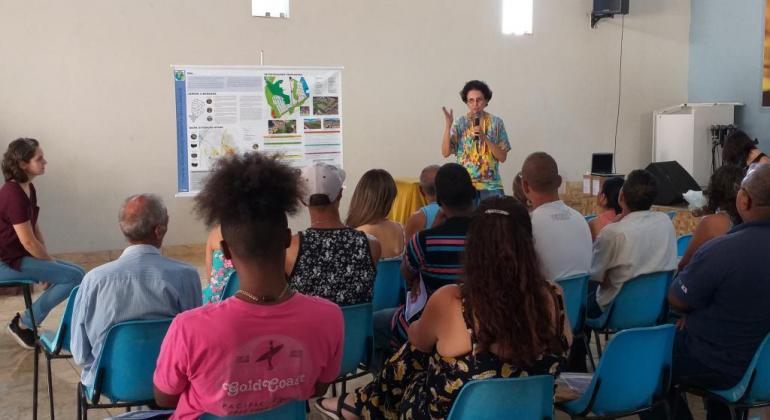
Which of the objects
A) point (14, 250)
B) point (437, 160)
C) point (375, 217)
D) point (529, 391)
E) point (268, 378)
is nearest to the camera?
point (268, 378)

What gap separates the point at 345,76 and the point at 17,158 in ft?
13.2

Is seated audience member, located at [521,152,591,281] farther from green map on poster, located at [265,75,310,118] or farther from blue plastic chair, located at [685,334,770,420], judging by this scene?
green map on poster, located at [265,75,310,118]

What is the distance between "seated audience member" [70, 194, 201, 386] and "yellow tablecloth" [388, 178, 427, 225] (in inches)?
190

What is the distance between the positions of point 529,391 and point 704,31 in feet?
28.1

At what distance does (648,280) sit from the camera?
134 inches

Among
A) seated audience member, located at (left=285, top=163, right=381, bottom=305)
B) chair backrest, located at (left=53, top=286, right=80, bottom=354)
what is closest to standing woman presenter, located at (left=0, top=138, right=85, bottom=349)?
chair backrest, located at (left=53, top=286, right=80, bottom=354)

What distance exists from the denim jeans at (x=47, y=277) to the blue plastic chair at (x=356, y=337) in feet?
7.66

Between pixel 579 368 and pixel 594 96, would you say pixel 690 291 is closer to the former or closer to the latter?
pixel 579 368

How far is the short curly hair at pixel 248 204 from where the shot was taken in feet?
5.79

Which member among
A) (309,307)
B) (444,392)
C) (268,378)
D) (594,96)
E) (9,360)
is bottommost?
(9,360)

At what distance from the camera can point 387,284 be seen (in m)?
3.55

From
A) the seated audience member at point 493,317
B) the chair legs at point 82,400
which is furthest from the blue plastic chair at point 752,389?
the chair legs at point 82,400

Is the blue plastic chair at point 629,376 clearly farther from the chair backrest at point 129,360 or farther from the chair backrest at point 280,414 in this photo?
the chair backrest at point 129,360

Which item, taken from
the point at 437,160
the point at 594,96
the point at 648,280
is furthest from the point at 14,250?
the point at 594,96
